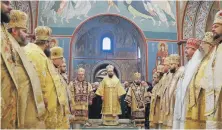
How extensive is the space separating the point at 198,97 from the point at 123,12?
12969mm

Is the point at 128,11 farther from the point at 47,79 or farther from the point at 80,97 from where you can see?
the point at 47,79

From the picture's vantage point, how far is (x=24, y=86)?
335 centimetres

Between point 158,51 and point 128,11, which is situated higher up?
point 128,11

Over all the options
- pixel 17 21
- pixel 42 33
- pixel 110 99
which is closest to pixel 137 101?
pixel 110 99

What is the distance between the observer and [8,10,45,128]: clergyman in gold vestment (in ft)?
10.8

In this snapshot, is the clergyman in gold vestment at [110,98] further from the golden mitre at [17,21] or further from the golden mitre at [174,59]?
the golden mitre at [17,21]

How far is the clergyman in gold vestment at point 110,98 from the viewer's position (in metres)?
12.3

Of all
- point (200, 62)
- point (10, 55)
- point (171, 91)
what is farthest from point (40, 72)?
point (171, 91)

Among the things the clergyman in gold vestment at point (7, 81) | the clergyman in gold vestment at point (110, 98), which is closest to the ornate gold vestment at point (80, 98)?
the clergyman in gold vestment at point (110, 98)

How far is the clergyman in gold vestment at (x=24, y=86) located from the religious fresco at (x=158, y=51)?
43.3ft

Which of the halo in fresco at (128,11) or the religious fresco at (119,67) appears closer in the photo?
the halo in fresco at (128,11)

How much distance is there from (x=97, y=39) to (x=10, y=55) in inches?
766

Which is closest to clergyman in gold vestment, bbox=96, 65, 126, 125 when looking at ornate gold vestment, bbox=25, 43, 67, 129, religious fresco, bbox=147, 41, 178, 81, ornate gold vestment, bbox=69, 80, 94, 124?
ornate gold vestment, bbox=69, 80, 94, 124

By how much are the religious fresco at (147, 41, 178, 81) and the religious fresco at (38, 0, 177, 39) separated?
0.45 m
